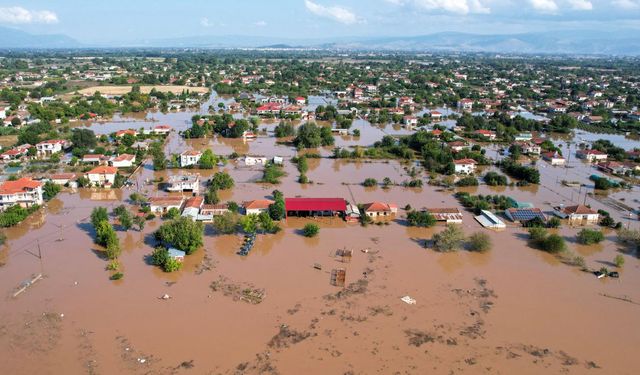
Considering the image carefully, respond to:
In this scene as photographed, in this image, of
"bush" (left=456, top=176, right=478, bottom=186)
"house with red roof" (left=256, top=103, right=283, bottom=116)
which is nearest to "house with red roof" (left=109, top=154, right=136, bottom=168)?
"bush" (left=456, top=176, right=478, bottom=186)

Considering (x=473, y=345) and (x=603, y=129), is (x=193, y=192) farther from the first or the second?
(x=603, y=129)

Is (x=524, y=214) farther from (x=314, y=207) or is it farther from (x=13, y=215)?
(x=13, y=215)

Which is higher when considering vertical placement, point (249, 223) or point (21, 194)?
point (21, 194)

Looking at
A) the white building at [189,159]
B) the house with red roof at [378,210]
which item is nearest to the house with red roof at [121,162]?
the white building at [189,159]

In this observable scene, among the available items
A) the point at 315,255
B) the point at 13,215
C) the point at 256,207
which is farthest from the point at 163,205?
the point at 315,255

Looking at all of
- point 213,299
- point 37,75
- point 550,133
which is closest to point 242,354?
point 213,299

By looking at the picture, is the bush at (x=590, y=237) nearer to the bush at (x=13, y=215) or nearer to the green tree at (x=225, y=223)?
the green tree at (x=225, y=223)
